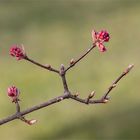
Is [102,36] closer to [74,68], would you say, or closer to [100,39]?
[100,39]

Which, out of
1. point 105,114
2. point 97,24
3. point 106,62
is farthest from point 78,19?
point 105,114

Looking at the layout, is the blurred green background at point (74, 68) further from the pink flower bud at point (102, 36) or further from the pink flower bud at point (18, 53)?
the pink flower bud at point (18, 53)

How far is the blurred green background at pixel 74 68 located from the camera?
1252cm

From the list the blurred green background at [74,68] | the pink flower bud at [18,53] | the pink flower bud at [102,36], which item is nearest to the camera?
the pink flower bud at [18,53]

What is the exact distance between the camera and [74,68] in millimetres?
16594

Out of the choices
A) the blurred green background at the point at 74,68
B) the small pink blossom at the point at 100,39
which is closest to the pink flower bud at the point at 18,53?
the small pink blossom at the point at 100,39

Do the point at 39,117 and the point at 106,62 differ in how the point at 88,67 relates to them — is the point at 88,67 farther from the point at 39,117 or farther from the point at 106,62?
the point at 39,117

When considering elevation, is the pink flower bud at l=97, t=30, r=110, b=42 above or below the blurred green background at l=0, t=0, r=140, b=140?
below

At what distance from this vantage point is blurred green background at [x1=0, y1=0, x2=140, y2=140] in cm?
1252

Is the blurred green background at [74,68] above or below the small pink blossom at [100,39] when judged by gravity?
above

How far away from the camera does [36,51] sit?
18.1m

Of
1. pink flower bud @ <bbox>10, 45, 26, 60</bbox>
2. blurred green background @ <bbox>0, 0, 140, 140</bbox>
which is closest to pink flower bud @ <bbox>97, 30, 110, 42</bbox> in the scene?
pink flower bud @ <bbox>10, 45, 26, 60</bbox>

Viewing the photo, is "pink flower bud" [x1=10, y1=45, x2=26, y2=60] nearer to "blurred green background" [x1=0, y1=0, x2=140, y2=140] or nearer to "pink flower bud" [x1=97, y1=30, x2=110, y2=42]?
"pink flower bud" [x1=97, y1=30, x2=110, y2=42]

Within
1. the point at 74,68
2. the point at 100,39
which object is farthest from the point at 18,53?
the point at 74,68
